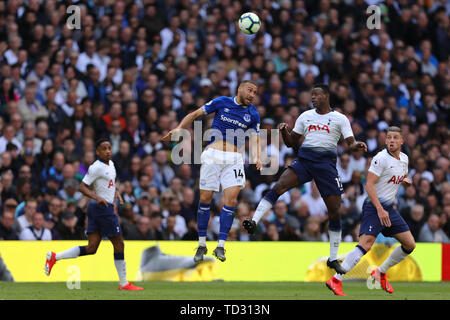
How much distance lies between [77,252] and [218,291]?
7.84ft

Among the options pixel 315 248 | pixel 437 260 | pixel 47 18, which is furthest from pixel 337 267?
pixel 47 18

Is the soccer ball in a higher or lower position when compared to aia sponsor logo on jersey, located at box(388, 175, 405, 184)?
higher

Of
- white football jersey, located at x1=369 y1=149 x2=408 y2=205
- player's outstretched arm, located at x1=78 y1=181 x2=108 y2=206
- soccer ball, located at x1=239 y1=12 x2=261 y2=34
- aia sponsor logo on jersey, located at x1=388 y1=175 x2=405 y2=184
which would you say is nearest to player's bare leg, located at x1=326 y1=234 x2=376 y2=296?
white football jersey, located at x1=369 y1=149 x2=408 y2=205

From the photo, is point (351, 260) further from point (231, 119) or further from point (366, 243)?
point (231, 119)

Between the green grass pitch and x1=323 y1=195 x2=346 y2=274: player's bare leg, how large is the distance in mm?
495

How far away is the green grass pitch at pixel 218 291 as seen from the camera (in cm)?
1352

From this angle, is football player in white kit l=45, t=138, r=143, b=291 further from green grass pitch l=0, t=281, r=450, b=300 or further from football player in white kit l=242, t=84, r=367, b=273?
football player in white kit l=242, t=84, r=367, b=273

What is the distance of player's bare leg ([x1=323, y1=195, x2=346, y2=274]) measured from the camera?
1404cm

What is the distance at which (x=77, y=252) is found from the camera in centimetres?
1525

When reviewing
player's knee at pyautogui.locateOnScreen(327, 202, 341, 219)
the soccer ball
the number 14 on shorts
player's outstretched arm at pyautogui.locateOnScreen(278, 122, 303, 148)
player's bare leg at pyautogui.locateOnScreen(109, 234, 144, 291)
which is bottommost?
player's bare leg at pyautogui.locateOnScreen(109, 234, 144, 291)

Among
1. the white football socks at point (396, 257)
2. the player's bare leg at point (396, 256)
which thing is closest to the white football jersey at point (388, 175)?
the player's bare leg at point (396, 256)

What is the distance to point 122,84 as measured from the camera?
2036 cm

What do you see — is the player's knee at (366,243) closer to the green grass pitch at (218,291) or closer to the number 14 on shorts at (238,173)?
the green grass pitch at (218,291)

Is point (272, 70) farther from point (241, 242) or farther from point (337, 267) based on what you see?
point (337, 267)
